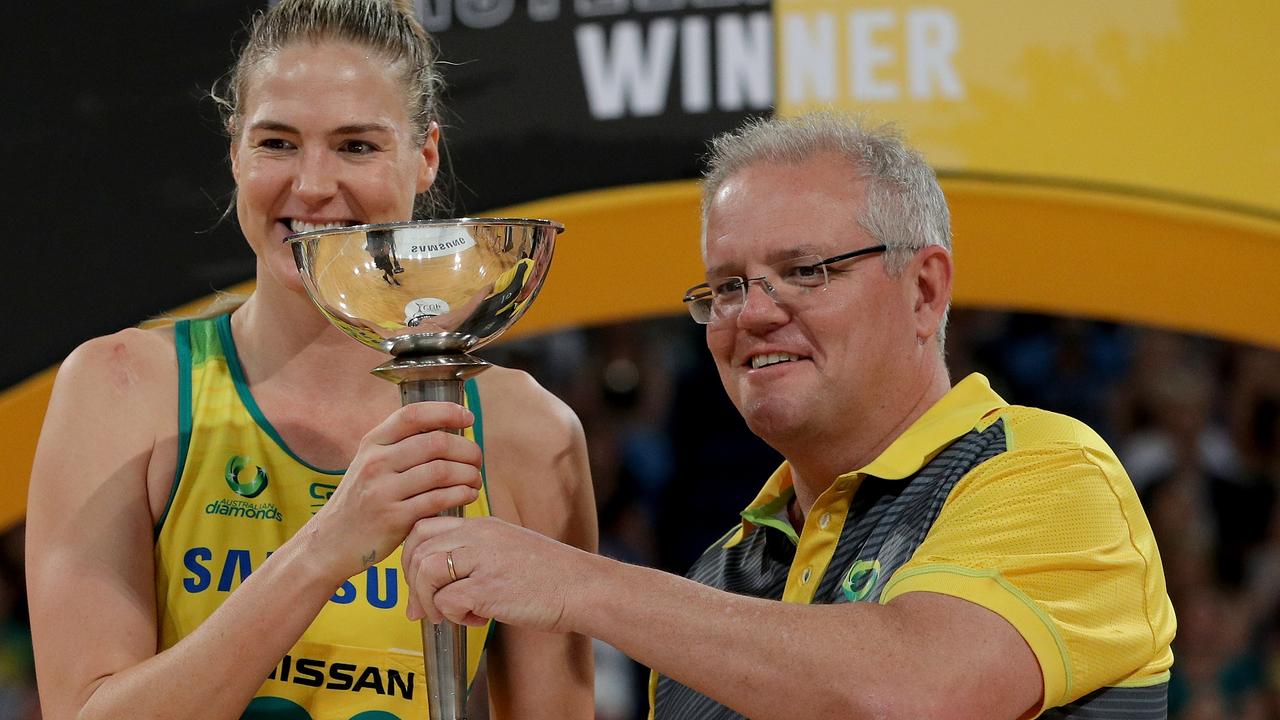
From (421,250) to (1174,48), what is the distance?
1.82 metres

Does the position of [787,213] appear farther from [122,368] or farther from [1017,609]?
[122,368]

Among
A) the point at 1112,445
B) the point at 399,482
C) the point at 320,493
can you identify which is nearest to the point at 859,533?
the point at 399,482

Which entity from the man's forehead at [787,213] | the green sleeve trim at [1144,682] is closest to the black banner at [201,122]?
the man's forehead at [787,213]

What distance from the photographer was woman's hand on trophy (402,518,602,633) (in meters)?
1.92

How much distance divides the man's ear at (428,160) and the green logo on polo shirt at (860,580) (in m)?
0.90

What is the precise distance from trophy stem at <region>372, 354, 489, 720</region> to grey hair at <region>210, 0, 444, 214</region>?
1.84ft

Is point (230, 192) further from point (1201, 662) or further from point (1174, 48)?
point (1201, 662)

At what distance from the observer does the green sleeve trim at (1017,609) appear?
193cm

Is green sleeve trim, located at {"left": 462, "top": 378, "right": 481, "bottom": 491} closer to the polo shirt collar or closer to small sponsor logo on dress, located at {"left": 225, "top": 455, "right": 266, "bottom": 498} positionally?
small sponsor logo on dress, located at {"left": 225, "top": 455, "right": 266, "bottom": 498}

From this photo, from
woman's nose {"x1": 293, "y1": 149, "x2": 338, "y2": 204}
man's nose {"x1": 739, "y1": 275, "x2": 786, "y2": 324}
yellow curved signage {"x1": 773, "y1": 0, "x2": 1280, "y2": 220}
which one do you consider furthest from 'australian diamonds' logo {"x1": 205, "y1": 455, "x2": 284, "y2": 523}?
yellow curved signage {"x1": 773, "y1": 0, "x2": 1280, "y2": 220}

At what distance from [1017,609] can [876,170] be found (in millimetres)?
736

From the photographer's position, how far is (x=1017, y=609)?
194 centimetres

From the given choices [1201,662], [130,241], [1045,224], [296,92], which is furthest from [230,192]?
[1201,662]

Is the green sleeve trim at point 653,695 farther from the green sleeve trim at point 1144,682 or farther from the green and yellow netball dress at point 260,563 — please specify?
the green sleeve trim at point 1144,682
